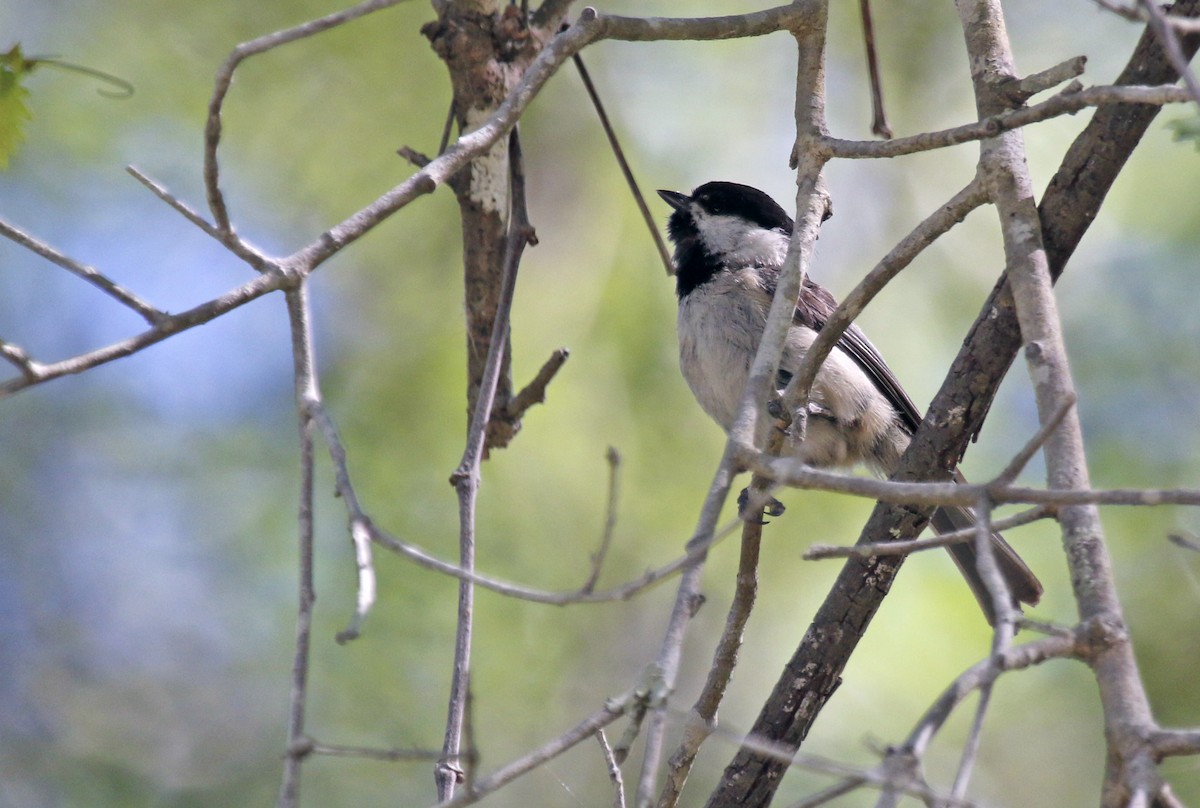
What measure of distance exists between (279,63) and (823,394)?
4037 mm

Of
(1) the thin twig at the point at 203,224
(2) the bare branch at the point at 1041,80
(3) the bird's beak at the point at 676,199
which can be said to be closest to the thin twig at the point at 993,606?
(2) the bare branch at the point at 1041,80

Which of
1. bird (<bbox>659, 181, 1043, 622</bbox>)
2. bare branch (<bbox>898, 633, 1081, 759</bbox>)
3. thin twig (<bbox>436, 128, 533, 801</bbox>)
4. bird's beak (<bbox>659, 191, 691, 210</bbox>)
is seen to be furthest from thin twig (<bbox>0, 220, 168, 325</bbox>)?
bird's beak (<bbox>659, 191, 691, 210</bbox>)

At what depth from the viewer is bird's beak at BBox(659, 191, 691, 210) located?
507 cm

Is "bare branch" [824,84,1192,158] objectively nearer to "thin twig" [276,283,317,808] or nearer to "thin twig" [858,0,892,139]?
"thin twig" [858,0,892,139]

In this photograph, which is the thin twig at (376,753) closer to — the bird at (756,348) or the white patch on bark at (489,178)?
the white patch on bark at (489,178)

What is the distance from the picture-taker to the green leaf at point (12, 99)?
2.96 m

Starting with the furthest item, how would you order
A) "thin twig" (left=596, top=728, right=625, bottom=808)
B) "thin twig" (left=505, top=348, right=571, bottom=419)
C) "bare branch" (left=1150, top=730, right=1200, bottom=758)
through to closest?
"thin twig" (left=505, top=348, right=571, bottom=419), "thin twig" (left=596, top=728, right=625, bottom=808), "bare branch" (left=1150, top=730, right=1200, bottom=758)

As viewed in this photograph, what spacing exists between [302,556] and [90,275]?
58 centimetres

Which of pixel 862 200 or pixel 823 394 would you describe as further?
pixel 862 200

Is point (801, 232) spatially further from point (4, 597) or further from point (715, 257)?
point (4, 597)

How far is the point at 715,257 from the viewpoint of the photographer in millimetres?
4727

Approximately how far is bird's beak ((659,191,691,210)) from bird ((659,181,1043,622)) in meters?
0.09

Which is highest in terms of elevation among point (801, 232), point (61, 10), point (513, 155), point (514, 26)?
point (61, 10)

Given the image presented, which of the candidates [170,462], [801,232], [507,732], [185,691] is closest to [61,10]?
[170,462]
